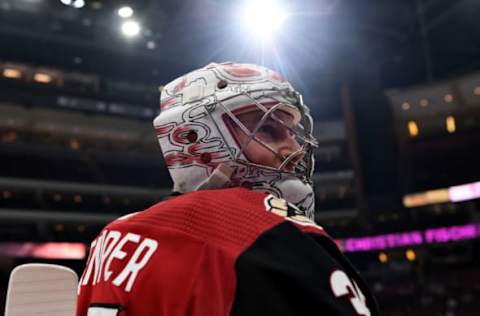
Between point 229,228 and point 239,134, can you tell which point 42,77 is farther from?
point 229,228

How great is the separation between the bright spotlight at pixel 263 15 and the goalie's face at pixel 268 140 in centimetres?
1057

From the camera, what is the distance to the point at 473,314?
1415cm

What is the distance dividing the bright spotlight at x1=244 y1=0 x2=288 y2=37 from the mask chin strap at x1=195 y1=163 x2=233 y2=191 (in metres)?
10.6

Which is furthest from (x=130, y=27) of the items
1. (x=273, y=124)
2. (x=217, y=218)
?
(x=217, y=218)

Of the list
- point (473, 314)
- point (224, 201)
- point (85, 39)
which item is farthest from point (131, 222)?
point (85, 39)

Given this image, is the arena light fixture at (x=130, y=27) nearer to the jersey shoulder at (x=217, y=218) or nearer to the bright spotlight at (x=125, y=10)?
the bright spotlight at (x=125, y=10)

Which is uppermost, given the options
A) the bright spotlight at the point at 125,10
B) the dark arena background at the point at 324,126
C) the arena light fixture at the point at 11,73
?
the bright spotlight at the point at 125,10

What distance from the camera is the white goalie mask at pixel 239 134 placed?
1.09 metres

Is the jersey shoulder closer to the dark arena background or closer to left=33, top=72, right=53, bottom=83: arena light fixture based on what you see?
the dark arena background

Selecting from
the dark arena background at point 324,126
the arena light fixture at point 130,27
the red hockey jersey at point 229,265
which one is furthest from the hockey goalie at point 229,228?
the dark arena background at point 324,126

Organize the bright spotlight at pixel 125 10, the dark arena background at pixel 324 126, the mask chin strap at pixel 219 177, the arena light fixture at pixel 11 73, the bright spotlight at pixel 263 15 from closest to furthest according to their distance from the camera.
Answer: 1. the mask chin strap at pixel 219 177
2. the bright spotlight at pixel 125 10
3. the bright spotlight at pixel 263 15
4. the dark arena background at pixel 324 126
5. the arena light fixture at pixel 11 73

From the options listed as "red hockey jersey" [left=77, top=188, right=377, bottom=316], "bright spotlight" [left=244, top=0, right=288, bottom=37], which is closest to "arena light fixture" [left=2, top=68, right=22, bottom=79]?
"bright spotlight" [left=244, top=0, right=288, bottom=37]

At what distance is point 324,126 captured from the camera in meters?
19.8

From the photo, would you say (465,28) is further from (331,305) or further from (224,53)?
(331,305)
